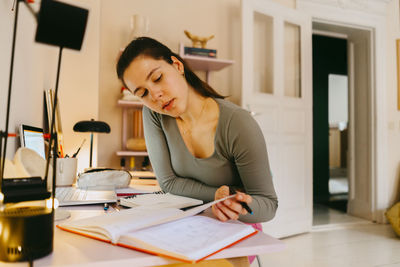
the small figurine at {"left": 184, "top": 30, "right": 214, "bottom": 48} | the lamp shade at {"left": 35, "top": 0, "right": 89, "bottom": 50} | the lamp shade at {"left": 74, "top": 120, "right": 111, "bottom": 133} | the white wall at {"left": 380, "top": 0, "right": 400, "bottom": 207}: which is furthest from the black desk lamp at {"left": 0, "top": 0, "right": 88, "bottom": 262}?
the white wall at {"left": 380, "top": 0, "right": 400, "bottom": 207}

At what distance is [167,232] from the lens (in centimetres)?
57

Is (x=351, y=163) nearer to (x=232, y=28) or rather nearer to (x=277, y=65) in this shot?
(x=277, y=65)

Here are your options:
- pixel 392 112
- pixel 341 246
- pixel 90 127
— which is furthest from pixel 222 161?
pixel 392 112

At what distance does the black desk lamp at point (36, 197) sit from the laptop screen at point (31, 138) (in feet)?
→ 2.04

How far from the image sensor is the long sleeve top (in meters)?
0.93

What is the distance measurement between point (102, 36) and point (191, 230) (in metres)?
2.40

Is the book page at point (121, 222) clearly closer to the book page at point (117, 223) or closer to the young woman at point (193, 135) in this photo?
the book page at point (117, 223)

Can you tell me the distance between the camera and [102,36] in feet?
8.50

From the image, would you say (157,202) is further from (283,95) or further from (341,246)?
(283,95)

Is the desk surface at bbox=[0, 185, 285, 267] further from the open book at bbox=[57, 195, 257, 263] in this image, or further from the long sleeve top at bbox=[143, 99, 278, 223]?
the long sleeve top at bbox=[143, 99, 278, 223]

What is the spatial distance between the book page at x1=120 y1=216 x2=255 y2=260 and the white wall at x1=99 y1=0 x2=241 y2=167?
202cm

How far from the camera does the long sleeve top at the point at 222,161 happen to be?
36.5 inches

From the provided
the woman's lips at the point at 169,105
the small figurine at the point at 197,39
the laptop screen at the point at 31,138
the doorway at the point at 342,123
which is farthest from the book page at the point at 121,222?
the doorway at the point at 342,123

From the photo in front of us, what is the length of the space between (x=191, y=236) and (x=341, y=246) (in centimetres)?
237
